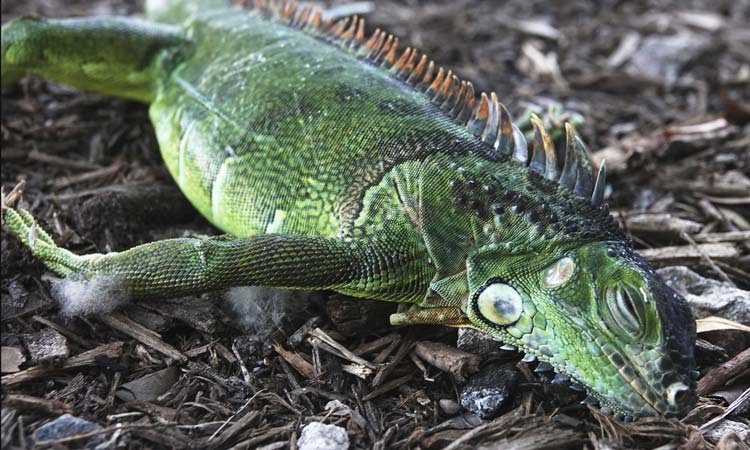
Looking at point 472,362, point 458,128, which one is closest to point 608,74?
point 458,128

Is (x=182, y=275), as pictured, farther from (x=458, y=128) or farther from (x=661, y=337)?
(x=661, y=337)


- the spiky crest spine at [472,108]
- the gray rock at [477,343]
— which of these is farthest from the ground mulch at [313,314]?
the spiky crest spine at [472,108]

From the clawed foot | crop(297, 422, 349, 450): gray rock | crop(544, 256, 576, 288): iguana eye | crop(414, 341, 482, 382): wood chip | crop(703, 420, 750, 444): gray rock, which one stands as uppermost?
crop(544, 256, 576, 288): iguana eye

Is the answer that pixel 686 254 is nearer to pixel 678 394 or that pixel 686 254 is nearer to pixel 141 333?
pixel 678 394

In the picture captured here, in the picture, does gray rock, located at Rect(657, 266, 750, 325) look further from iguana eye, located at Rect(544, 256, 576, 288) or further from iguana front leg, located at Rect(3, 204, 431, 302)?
iguana front leg, located at Rect(3, 204, 431, 302)

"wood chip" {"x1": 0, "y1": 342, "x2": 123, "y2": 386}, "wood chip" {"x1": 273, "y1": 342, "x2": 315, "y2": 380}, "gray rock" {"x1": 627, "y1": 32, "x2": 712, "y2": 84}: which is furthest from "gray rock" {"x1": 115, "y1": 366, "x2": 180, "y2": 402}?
"gray rock" {"x1": 627, "y1": 32, "x2": 712, "y2": 84}

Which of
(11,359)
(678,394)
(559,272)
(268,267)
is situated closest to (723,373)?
(678,394)

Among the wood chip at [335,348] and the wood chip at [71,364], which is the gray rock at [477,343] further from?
the wood chip at [71,364]
